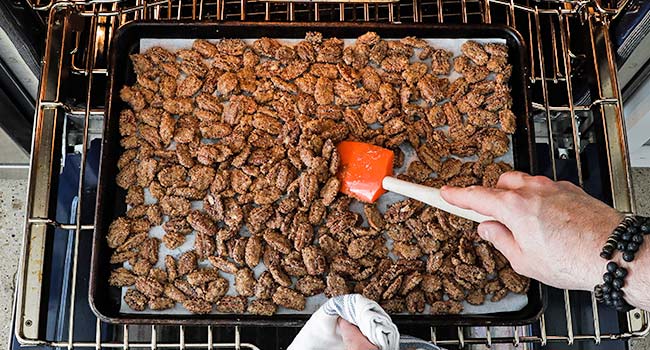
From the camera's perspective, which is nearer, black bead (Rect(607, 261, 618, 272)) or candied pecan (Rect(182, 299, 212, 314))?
black bead (Rect(607, 261, 618, 272))

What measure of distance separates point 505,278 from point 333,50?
404 millimetres

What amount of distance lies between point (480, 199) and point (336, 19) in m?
0.57

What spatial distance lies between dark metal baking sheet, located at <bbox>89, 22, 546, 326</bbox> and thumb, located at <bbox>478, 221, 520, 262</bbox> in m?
0.18

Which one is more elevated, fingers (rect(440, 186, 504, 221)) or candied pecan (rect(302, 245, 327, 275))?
fingers (rect(440, 186, 504, 221))

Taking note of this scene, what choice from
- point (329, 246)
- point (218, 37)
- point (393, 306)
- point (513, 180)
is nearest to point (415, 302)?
point (393, 306)

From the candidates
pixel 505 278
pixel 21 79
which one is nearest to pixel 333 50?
pixel 505 278

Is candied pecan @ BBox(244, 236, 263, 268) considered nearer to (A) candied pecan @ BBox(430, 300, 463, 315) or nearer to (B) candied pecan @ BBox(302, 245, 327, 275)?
(B) candied pecan @ BBox(302, 245, 327, 275)

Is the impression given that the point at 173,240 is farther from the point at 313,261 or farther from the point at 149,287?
the point at 313,261

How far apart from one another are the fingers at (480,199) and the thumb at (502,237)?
3cm

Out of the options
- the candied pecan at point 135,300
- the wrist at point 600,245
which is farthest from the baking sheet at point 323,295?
the wrist at point 600,245

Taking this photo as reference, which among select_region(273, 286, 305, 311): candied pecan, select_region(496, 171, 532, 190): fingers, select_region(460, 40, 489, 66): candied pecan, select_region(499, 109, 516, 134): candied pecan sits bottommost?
select_region(273, 286, 305, 311): candied pecan

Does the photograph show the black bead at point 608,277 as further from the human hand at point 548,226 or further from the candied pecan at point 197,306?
the candied pecan at point 197,306

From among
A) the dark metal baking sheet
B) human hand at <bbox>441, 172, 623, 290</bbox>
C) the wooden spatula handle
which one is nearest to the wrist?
human hand at <bbox>441, 172, 623, 290</bbox>

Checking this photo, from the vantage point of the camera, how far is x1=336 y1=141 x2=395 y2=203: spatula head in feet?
3.16
